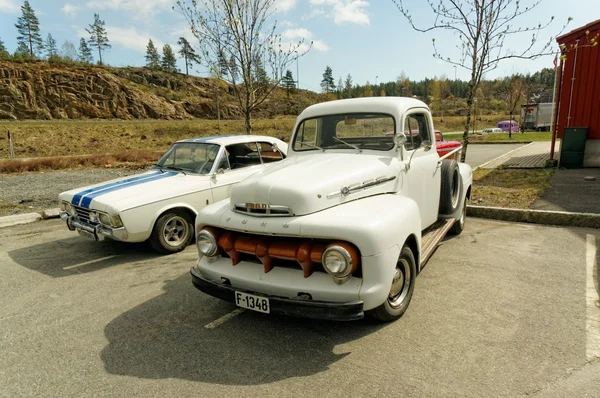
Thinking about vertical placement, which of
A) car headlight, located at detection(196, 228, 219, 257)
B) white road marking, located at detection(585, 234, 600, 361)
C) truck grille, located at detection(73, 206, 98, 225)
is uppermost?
car headlight, located at detection(196, 228, 219, 257)

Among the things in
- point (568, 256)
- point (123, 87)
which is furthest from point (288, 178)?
point (123, 87)

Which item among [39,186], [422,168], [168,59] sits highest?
[168,59]

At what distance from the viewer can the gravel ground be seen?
8688 mm

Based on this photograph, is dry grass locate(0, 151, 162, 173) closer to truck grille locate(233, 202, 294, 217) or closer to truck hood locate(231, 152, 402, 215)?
truck hood locate(231, 152, 402, 215)

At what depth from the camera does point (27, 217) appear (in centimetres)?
772

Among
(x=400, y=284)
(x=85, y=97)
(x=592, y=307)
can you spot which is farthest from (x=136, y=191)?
(x=85, y=97)

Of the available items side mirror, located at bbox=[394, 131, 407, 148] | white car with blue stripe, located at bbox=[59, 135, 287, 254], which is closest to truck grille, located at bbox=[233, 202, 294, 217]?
side mirror, located at bbox=[394, 131, 407, 148]

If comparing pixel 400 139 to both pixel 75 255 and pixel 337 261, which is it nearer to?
pixel 337 261

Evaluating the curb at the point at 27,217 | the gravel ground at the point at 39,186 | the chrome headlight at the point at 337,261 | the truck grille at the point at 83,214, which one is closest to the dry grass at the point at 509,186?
the chrome headlight at the point at 337,261

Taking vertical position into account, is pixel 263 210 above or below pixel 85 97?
below

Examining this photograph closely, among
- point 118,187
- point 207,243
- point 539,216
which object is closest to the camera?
point 207,243

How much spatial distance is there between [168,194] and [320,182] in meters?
3.01

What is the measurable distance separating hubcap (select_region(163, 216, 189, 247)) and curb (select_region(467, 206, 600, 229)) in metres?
5.37

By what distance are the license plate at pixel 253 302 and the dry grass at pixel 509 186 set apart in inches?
Answer: 245
